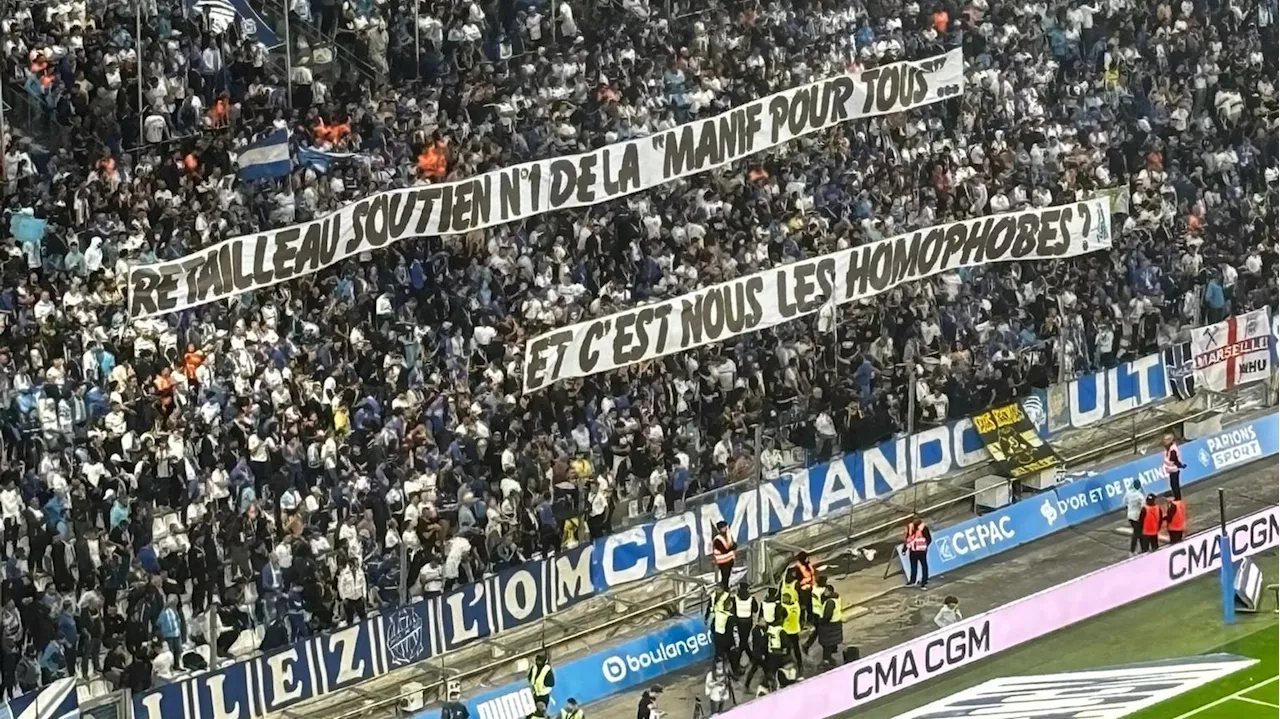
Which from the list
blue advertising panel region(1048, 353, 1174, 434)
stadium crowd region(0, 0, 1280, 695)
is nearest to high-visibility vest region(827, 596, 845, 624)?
stadium crowd region(0, 0, 1280, 695)

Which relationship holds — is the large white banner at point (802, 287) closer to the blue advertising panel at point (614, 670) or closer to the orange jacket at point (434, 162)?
the orange jacket at point (434, 162)

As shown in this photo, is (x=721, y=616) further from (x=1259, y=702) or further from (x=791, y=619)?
(x=1259, y=702)

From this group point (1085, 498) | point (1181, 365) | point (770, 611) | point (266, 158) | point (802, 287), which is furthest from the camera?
point (1181, 365)

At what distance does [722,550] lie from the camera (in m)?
32.5

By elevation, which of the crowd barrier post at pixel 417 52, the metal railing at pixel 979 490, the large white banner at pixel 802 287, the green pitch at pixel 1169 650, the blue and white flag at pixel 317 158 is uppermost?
the crowd barrier post at pixel 417 52

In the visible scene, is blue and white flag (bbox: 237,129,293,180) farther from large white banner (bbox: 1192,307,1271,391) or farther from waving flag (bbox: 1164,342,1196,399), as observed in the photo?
large white banner (bbox: 1192,307,1271,391)

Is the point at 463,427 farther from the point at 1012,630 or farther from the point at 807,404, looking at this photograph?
the point at 1012,630

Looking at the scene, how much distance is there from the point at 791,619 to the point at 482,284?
297 inches

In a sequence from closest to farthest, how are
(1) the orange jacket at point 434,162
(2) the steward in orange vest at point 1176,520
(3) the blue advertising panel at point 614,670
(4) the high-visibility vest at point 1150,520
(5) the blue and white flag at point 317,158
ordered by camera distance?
1. (3) the blue advertising panel at point 614,670
2. (4) the high-visibility vest at point 1150,520
3. (2) the steward in orange vest at point 1176,520
4. (5) the blue and white flag at point 317,158
5. (1) the orange jacket at point 434,162

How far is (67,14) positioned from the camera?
35.8 meters

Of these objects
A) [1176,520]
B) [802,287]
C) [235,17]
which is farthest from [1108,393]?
[235,17]

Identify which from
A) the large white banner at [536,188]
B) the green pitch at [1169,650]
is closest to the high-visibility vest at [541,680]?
the green pitch at [1169,650]

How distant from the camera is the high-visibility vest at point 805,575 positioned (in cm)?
3144

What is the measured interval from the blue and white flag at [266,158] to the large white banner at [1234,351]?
14177 mm
